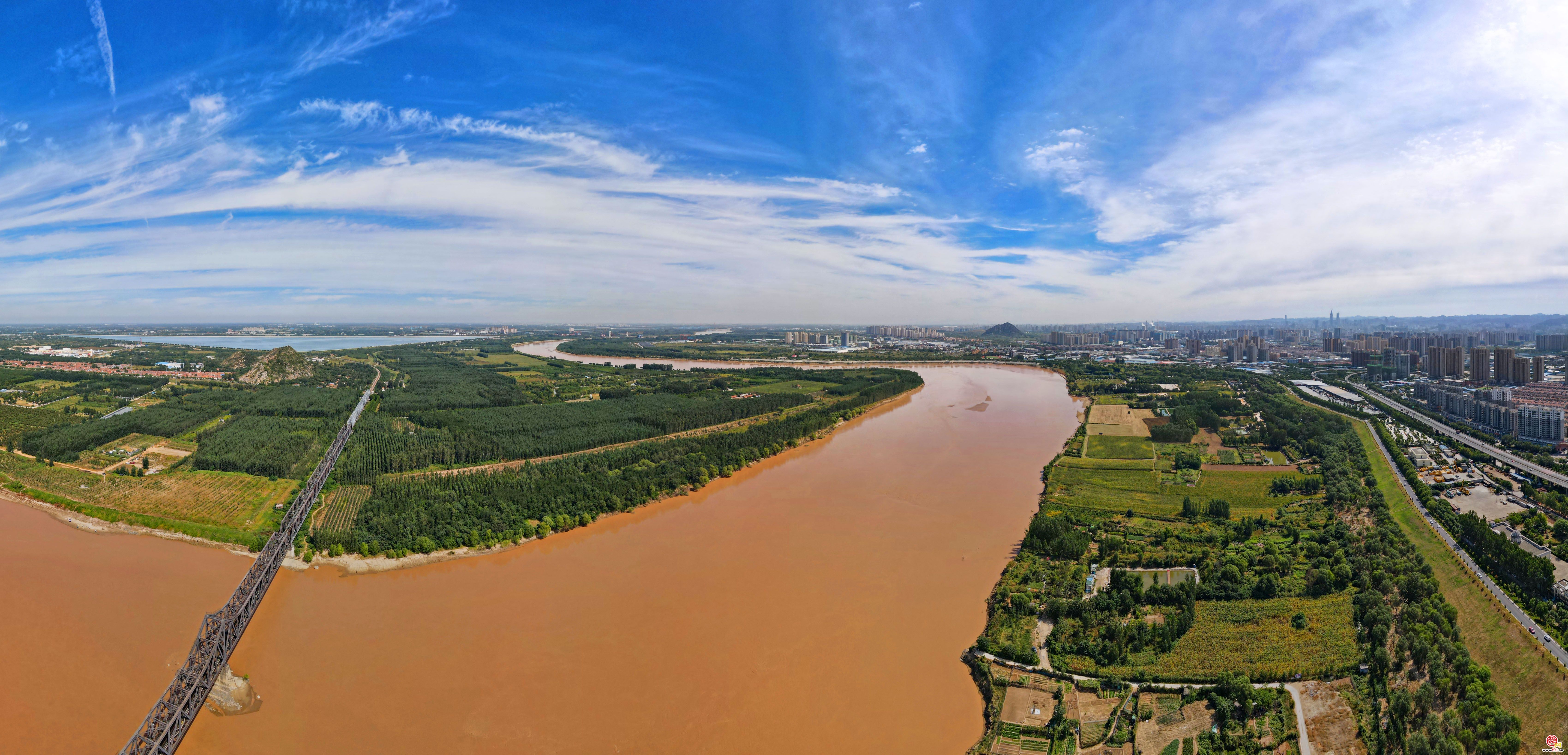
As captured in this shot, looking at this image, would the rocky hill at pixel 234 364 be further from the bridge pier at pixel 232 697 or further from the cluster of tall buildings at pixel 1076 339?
the cluster of tall buildings at pixel 1076 339

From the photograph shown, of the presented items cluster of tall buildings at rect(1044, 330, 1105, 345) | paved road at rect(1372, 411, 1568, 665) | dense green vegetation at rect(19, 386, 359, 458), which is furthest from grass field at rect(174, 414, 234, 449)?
cluster of tall buildings at rect(1044, 330, 1105, 345)

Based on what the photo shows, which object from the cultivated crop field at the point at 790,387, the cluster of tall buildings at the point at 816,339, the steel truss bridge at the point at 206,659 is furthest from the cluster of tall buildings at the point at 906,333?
the steel truss bridge at the point at 206,659

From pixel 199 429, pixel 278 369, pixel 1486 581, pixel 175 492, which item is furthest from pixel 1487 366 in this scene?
pixel 278 369

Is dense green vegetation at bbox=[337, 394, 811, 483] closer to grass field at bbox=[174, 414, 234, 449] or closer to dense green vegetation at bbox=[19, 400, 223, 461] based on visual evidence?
grass field at bbox=[174, 414, 234, 449]

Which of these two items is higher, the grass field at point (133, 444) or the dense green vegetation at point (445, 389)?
the dense green vegetation at point (445, 389)

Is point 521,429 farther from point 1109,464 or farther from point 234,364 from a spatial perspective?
point 234,364

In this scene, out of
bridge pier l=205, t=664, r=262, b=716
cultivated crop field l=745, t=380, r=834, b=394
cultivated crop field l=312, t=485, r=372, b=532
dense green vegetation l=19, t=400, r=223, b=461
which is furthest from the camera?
cultivated crop field l=745, t=380, r=834, b=394

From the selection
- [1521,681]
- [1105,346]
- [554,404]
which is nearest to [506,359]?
[554,404]
